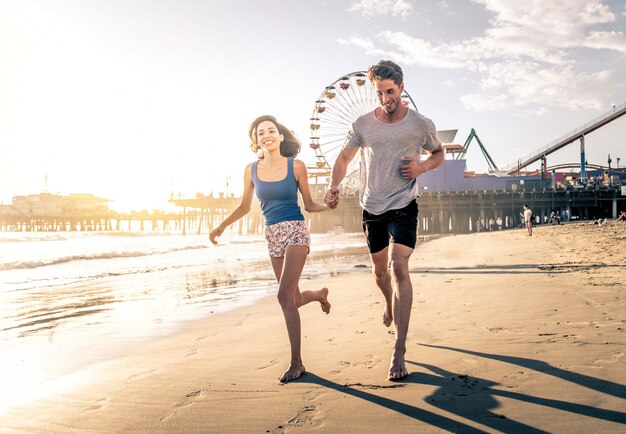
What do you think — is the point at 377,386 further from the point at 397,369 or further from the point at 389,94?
the point at 389,94

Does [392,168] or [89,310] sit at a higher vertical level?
[392,168]

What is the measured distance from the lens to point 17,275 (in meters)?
13.0

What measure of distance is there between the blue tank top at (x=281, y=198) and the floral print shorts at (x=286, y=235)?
0.13 ft

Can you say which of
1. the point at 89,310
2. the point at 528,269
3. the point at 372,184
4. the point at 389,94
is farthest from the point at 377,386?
the point at 528,269

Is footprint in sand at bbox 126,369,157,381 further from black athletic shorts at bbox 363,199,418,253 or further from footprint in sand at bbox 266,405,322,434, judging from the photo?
black athletic shorts at bbox 363,199,418,253

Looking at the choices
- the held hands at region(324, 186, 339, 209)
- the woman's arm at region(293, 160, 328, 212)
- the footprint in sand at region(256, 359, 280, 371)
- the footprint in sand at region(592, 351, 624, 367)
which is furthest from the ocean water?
the footprint in sand at region(592, 351, 624, 367)

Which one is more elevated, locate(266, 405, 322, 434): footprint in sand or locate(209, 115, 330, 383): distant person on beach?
locate(209, 115, 330, 383): distant person on beach

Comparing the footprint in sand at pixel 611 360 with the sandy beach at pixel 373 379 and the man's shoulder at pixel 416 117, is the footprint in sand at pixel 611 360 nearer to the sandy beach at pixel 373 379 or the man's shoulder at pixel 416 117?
the sandy beach at pixel 373 379

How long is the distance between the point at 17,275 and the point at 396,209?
42.6ft

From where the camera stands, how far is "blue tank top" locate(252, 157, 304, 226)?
3.38 metres

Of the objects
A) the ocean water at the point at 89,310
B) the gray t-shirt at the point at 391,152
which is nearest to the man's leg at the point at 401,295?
the gray t-shirt at the point at 391,152

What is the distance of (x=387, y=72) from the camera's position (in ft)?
11.3

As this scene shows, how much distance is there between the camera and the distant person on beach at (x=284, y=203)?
3.26m

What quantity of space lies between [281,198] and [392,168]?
2.74 ft
